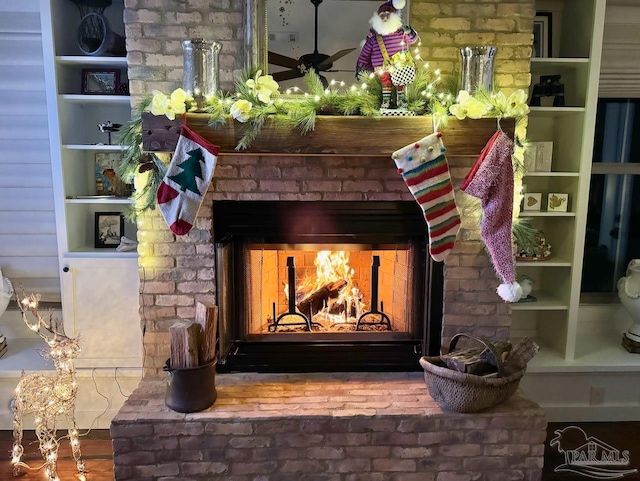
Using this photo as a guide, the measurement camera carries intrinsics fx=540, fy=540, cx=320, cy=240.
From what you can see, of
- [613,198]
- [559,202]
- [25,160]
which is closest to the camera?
[559,202]

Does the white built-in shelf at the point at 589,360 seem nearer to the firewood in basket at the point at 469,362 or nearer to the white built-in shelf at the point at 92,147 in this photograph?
the firewood in basket at the point at 469,362

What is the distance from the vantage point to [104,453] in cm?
249

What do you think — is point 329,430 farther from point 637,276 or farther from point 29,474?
point 637,276

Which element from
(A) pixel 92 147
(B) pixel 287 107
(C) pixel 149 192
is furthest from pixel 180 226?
(A) pixel 92 147

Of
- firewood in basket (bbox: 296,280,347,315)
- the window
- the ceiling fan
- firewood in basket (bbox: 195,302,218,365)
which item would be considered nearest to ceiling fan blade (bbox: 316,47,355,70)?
the ceiling fan

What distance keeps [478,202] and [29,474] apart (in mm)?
2275

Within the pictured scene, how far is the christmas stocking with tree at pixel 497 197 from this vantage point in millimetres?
2119

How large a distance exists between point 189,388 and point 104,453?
2.40 feet

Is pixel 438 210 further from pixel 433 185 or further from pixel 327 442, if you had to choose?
pixel 327 442

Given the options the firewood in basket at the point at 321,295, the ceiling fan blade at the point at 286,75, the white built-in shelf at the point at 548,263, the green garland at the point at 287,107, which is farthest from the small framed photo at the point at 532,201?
the ceiling fan blade at the point at 286,75

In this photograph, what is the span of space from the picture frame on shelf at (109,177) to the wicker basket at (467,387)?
172 centimetres

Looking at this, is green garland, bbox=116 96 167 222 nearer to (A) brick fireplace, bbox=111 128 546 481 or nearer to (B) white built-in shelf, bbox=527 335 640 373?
(A) brick fireplace, bbox=111 128 546 481

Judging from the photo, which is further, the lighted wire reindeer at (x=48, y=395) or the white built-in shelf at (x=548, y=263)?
the white built-in shelf at (x=548, y=263)

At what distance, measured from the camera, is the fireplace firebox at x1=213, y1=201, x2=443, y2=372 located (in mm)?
2416
